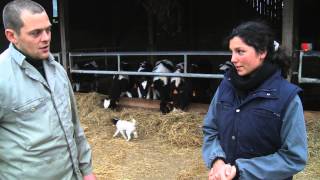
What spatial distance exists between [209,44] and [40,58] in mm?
10058

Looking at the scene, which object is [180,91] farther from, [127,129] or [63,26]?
[63,26]

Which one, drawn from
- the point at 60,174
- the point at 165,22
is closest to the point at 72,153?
the point at 60,174

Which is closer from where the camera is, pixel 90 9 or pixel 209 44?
pixel 209 44

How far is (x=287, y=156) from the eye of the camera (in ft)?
6.48

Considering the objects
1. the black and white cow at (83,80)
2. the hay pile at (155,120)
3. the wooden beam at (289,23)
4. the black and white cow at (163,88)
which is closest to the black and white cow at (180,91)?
the black and white cow at (163,88)

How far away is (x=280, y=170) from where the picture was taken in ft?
6.50

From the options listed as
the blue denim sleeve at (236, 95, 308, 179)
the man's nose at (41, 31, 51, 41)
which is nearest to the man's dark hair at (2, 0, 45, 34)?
the man's nose at (41, 31, 51, 41)

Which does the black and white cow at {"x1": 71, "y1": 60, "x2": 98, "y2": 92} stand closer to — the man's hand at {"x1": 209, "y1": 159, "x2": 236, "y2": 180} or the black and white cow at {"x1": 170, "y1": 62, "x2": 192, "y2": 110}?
the black and white cow at {"x1": 170, "y1": 62, "x2": 192, "y2": 110}

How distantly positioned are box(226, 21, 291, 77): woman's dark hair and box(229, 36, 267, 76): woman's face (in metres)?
0.02

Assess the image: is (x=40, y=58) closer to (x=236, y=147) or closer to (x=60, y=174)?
(x=60, y=174)

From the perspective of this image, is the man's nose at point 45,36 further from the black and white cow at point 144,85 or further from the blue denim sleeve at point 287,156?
the black and white cow at point 144,85

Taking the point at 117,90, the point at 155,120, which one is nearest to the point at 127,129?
the point at 155,120

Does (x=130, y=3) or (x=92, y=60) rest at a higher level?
(x=130, y=3)

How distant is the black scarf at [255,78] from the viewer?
2045 millimetres
